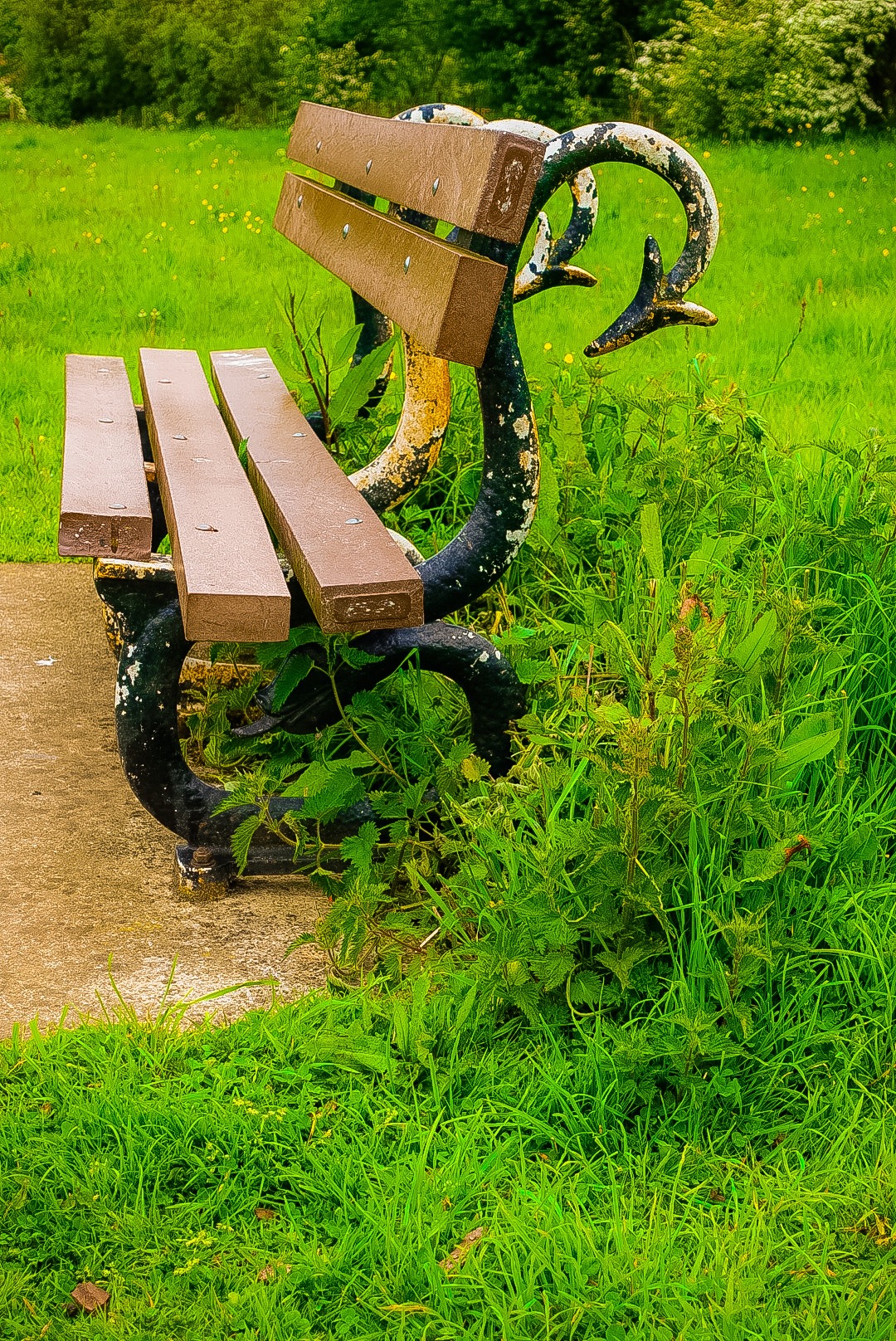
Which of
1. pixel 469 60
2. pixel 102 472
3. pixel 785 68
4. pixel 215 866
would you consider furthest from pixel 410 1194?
pixel 469 60

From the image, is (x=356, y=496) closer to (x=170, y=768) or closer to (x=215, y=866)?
(x=170, y=768)

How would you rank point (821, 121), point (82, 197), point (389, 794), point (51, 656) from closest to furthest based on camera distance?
point (389, 794), point (51, 656), point (82, 197), point (821, 121)

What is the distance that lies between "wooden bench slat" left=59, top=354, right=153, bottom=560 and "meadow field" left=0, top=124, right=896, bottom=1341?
47 cm

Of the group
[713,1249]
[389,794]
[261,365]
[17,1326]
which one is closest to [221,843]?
[389,794]

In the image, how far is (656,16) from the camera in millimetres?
14602

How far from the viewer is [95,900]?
231 cm

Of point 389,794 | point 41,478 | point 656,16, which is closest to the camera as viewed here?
point 389,794

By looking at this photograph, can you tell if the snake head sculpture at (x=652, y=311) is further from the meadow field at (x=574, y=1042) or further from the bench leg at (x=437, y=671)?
the bench leg at (x=437, y=671)

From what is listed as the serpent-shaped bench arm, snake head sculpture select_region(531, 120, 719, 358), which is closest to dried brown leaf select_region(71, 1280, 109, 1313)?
the serpent-shaped bench arm

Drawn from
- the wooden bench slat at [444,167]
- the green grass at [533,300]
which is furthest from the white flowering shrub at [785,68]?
the wooden bench slat at [444,167]

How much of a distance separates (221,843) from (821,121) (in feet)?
36.4

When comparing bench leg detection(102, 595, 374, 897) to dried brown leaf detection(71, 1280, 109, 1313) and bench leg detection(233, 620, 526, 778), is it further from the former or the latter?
dried brown leaf detection(71, 1280, 109, 1313)

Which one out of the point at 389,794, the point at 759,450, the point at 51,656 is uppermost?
the point at 759,450

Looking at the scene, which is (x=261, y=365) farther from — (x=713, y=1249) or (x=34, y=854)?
(x=713, y=1249)
